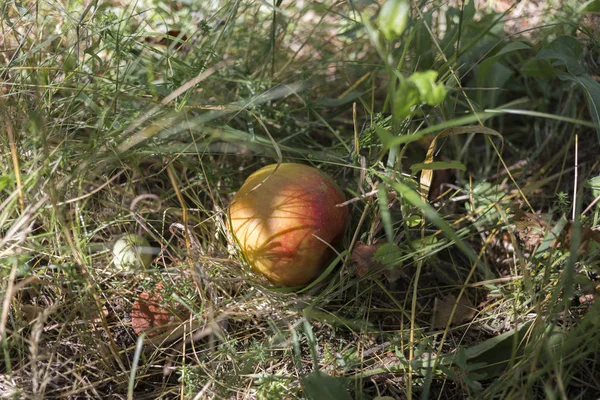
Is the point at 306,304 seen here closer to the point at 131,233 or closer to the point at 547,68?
the point at 131,233

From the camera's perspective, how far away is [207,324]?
1422mm

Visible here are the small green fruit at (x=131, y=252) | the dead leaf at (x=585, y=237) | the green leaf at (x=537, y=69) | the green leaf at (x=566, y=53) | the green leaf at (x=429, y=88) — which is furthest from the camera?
the green leaf at (x=537, y=69)

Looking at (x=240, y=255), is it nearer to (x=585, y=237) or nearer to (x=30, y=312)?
(x=30, y=312)

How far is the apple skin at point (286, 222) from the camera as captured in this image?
1411 millimetres

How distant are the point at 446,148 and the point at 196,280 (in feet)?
3.30

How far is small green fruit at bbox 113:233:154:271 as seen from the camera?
57.8 inches

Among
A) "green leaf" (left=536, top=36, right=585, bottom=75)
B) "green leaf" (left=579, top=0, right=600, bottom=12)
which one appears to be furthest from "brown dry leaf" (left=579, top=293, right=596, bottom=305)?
"green leaf" (left=579, top=0, right=600, bottom=12)

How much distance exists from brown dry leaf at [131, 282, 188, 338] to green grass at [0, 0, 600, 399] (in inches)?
1.2

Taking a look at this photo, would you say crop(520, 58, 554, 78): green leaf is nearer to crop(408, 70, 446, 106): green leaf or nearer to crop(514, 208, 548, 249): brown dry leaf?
crop(514, 208, 548, 249): brown dry leaf

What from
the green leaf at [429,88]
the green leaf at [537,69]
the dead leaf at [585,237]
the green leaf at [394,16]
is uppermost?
the green leaf at [394,16]

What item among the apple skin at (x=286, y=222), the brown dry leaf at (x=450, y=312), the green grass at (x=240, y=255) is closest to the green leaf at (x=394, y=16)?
the green grass at (x=240, y=255)

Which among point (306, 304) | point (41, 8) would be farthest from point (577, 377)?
point (41, 8)

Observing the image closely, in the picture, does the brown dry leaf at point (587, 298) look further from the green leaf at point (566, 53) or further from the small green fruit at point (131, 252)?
the small green fruit at point (131, 252)

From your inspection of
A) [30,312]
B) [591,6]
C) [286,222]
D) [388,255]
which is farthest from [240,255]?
[591,6]
